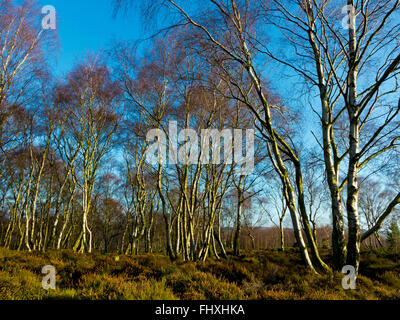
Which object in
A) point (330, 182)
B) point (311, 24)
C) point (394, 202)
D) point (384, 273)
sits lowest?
point (384, 273)

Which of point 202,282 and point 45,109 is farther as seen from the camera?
point 45,109

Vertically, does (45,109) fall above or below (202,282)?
above

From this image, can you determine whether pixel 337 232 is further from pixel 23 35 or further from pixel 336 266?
pixel 23 35

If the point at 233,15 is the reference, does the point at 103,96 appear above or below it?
above

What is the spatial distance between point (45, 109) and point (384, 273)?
15.1 m

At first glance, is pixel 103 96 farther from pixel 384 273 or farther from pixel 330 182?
pixel 384 273

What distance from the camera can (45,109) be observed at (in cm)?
1063

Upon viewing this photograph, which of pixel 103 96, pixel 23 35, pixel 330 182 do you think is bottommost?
pixel 330 182

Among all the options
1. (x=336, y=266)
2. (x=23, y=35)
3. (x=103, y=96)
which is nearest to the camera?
(x=336, y=266)

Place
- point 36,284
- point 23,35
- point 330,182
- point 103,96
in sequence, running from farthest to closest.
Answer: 1. point 103,96
2. point 23,35
3. point 330,182
4. point 36,284
